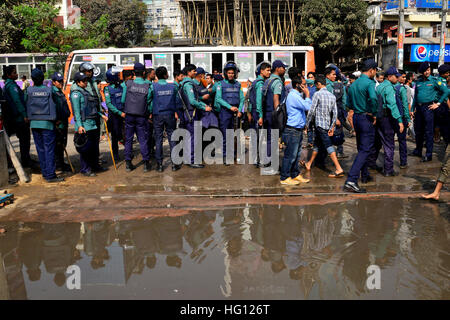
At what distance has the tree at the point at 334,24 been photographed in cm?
2436

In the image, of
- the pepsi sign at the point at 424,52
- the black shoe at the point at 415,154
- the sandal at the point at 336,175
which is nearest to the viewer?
the sandal at the point at 336,175

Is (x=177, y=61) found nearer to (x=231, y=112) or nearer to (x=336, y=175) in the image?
(x=231, y=112)

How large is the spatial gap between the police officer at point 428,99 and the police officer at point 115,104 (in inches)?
241

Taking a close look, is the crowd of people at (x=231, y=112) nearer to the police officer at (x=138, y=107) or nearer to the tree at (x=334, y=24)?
the police officer at (x=138, y=107)

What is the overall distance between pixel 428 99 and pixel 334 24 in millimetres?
17390

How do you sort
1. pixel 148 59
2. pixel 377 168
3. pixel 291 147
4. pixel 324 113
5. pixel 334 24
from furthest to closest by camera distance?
pixel 334 24 < pixel 148 59 < pixel 377 168 < pixel 324 113 < pixel 291 147


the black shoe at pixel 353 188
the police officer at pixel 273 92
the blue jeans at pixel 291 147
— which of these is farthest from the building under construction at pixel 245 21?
the black shoe at pixel 353 188

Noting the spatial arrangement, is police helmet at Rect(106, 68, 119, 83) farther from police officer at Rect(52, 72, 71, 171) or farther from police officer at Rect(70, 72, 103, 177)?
police officer at Rect(70, 72, 103, 177)

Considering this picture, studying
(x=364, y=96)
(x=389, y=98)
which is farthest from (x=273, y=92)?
(x=389, y=98)

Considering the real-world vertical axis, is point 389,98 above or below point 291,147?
above

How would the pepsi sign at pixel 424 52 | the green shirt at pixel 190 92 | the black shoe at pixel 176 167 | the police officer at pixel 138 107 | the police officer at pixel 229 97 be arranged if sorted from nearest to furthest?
the police officer at pixel 138 107
the green shirt at pixel 190 92
the black shoe at pixel 176 167
the police officer at pixel 229 97
the pepsi sign at pixel 424 52

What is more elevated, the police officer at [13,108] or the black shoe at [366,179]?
the police officer at [13,108]

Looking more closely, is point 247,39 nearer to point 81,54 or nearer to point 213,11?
point 213,11
